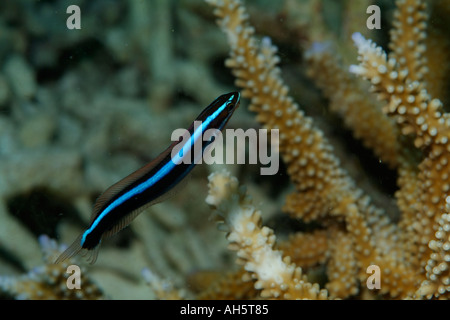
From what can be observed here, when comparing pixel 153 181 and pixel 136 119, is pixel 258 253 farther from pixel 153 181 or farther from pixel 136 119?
pixel 136 119

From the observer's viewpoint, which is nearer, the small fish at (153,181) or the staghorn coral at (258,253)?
the small fish at (153,181)

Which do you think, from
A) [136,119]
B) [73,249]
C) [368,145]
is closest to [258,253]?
[73,249]

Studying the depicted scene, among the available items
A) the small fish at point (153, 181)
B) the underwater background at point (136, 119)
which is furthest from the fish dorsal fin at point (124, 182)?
the underwater background at point (136, 119)

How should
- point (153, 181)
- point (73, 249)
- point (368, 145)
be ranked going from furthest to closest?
point (368, 145), point (73, 249), point (153, 181)

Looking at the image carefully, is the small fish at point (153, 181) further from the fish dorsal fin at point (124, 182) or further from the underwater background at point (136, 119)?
the underwater background at point (136, 119)

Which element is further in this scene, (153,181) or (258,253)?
(258,253)

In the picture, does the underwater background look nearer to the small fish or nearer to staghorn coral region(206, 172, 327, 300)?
staghorn coral region(206, 172, 327, 300)
